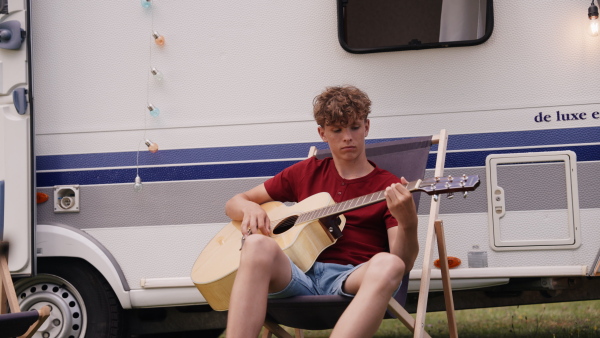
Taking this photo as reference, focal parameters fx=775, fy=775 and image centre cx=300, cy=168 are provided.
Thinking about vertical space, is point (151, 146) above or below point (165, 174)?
above

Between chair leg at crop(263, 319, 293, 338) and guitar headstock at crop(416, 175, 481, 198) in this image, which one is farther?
chair leg at crop(263, 319, 293, 338)

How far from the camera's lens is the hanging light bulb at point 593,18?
3.61 m

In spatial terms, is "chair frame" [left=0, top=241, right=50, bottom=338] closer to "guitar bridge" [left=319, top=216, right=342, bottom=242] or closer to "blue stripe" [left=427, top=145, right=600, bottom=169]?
"guitar bridge" [left=319, top=216, right=342, bottom=242]

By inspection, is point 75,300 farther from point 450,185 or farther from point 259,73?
point 450,185

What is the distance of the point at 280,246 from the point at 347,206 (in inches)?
12.5

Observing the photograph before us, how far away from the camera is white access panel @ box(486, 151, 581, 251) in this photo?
3.66 meters

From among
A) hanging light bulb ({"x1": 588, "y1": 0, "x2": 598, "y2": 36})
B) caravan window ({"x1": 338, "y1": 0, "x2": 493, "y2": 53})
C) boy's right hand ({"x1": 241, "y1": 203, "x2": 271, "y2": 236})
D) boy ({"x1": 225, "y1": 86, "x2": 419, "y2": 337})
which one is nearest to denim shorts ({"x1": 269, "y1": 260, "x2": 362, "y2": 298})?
boy ({"x1": 225, "y1": 86, "x2": 419, "y2": 337})

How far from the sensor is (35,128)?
3.96 m

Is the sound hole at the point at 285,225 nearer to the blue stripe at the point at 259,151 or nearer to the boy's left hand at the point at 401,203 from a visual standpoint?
the boy's left hand at the point at 401,203

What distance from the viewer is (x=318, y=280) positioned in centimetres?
304

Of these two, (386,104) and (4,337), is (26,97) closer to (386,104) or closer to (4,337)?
(4,337)

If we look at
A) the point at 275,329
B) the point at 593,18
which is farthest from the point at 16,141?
the point at 593,18

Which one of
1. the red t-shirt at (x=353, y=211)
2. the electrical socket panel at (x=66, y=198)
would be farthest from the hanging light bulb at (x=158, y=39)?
the red t-shirt at (x=353, y=211)

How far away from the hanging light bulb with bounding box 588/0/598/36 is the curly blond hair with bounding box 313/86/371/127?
122 cm
